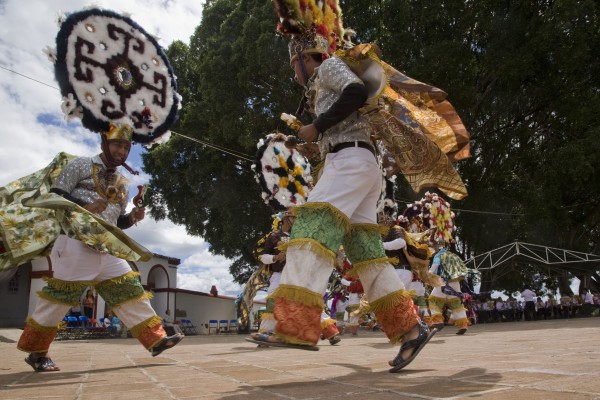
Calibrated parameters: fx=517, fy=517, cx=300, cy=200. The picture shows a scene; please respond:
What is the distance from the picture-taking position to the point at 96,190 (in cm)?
435

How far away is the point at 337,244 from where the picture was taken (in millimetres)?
2955

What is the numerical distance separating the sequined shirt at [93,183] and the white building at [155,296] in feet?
36.7

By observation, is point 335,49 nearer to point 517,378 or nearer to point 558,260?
point 517,378

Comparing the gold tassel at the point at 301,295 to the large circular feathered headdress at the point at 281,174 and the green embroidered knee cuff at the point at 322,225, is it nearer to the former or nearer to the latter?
the green embroidered knee cuff at the point at 322,225

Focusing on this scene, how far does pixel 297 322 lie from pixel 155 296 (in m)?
21.2

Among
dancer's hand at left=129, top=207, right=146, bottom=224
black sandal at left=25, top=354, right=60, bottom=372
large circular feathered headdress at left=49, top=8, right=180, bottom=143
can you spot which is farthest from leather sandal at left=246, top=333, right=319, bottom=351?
large circular feathered headdress at left=49, top=8, right=180, bottom=143

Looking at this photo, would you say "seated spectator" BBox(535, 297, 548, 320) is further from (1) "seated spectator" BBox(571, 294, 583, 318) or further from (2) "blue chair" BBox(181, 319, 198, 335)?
(2) "blue chair" BBox(181, 319, 198, 335)

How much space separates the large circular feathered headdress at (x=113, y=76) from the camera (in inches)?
172

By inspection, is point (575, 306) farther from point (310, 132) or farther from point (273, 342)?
point (273, 342)

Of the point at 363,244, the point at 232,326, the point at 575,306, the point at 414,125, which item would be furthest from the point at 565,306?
the point at 363,244

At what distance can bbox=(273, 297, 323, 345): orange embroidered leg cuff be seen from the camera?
2.67 m

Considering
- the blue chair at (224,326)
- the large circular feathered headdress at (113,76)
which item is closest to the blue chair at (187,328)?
the blue chair at (224,326)

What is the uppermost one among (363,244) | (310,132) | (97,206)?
(310,132)

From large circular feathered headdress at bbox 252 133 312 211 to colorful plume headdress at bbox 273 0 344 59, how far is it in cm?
433
